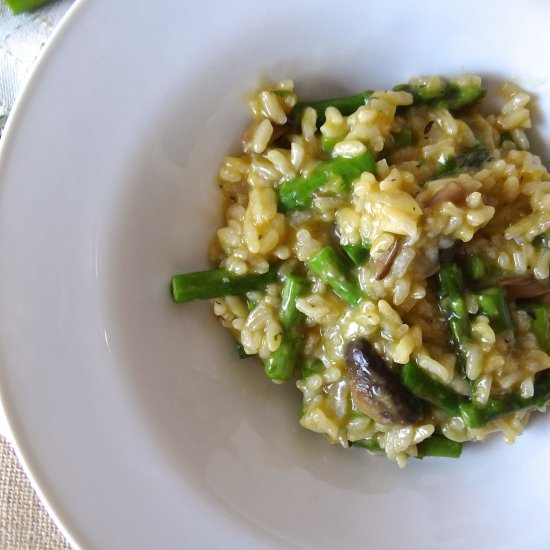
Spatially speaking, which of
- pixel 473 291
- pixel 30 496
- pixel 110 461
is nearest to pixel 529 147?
pixel 473 291

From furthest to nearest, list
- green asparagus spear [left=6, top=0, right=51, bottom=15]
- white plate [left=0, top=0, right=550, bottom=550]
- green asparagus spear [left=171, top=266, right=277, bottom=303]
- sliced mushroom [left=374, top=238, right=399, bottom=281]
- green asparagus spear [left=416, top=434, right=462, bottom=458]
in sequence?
green asparagus spear [left=6, top=0, right=51, bottom=15], green asparagus spear [left=416, top=434, right=462, bottom=458], green asparagus spear [left=171, top=266, right=277, bottom=303], sliced mushroom [left=374, top=238, right=399, bottom=281], white plate [left=0, top=0, right=550, bottom=550]

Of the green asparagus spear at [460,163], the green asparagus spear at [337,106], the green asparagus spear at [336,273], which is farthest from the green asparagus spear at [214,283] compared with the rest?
the green asparagus spear at [460,163]

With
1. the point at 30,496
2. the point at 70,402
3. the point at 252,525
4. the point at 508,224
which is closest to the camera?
the point at 70,402

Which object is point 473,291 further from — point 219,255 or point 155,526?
point 155,526

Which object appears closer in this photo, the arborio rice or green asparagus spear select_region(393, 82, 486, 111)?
the arborio rice

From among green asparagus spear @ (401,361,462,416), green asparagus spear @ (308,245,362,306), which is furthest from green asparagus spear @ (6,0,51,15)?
green asparagus spear @ (401,361,462,416)

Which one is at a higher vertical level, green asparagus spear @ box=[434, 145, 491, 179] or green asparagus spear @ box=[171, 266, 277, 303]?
green asparagus spear @ box=[171, 266, 277, 303]

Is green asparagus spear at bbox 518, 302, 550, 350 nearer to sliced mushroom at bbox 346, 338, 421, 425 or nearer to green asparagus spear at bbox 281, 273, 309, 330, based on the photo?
sliced mushroom at bbox 346, 338, 421, 425

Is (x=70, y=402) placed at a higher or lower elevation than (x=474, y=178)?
higher
